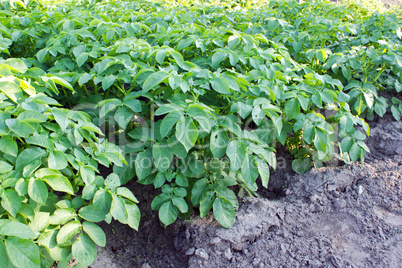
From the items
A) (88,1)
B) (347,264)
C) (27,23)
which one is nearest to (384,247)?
(347,264)

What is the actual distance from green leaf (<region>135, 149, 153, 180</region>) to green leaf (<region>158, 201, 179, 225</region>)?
20 centimetres

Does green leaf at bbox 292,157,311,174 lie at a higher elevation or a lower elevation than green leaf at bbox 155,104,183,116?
lower

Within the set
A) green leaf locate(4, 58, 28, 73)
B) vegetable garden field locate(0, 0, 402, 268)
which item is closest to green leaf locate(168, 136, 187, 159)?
vegetable garden field locate(0, 0, 402, 268)

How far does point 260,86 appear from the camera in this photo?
1.74m

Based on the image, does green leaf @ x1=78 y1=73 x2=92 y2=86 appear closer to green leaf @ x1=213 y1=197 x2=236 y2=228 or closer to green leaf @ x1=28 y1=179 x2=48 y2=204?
green leaf @ x1=28 y1=179 x2=48 y2=204

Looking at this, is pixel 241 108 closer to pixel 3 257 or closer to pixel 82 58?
pixel 82 58

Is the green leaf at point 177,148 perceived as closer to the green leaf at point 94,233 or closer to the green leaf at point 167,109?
the green leaf at point 167,109

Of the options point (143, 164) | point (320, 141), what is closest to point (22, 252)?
point (143, 164)

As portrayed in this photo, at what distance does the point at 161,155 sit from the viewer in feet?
5.18

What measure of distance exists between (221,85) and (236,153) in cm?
37

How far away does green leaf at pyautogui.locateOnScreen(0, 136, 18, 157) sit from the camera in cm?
124

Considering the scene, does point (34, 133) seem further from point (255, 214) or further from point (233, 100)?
point (255, 214)

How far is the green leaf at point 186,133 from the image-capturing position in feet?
4.61

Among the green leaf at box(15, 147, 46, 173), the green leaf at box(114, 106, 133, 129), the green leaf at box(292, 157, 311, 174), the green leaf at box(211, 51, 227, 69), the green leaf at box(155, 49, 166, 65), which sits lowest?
the green leaf at box(292, 157, 311, 174)
